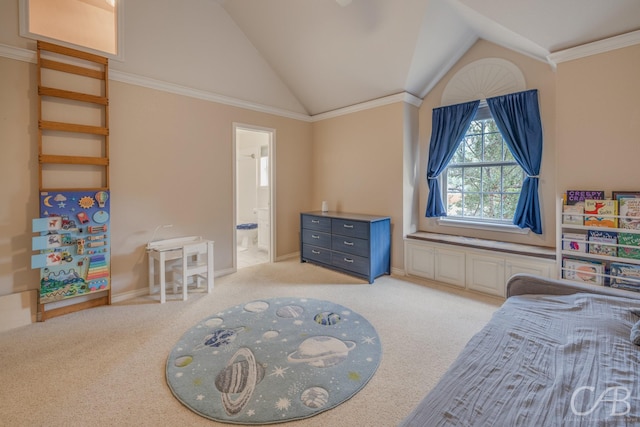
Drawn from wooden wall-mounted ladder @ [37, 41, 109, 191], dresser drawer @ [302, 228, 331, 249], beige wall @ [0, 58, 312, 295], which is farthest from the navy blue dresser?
wooden wall-mounted ladder @ [37, 41, 109, 191]

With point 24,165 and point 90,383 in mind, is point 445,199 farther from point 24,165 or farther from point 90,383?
point 24,165

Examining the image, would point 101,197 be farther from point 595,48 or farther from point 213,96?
point 595,48

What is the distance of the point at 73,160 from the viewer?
110 inches

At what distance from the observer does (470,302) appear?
3.11 m

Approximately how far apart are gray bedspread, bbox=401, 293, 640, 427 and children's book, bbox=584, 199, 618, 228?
3.92ft

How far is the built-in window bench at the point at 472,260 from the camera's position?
2.99 metres

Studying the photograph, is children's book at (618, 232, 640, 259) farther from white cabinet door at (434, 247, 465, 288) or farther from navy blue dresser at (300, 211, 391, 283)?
navy blue dresser at (300, 211, 391, 283)

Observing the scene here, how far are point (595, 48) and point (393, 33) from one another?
1787 mm

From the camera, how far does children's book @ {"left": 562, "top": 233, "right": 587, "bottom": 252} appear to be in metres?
2.59

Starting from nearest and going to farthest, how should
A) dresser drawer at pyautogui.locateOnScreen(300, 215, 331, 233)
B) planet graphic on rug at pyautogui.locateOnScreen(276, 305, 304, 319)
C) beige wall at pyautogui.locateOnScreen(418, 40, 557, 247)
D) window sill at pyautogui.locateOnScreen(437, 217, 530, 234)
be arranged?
1. planet graphic on rug at pyautogui.locateOnScreen(276, 305, 304, 319)
2. beige wall at pyautogui.locateOnScreen(418, 40, 557, 247)
3. window sill at pyautogui.locateOnScreen(437, 217, 530, 234)
4. dresser drawer at pyautogui.locateOnScreen(300, 215, 331, 233)

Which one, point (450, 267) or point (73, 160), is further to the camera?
point (450, 267)

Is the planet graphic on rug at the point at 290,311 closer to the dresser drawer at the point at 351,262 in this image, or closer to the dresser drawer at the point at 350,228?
the dresser drawer at the point at 351,262

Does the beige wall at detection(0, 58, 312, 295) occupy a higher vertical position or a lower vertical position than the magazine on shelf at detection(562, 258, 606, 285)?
higher

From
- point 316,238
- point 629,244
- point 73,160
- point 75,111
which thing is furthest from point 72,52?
point 629,244
